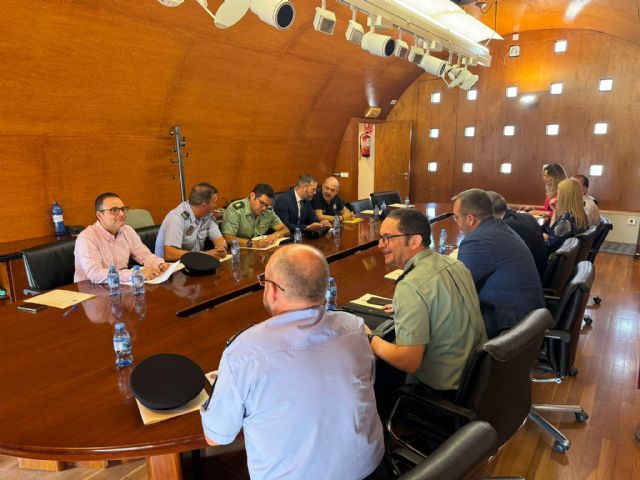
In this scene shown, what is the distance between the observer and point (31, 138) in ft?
12.7

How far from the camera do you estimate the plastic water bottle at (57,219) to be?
4094 millimetres

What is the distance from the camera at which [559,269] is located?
2.78 m

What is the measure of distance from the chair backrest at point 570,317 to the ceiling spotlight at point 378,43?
254 centimetres

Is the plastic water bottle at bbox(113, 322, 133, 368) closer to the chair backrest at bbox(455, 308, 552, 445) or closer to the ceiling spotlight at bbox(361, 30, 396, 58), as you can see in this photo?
the chair backrest at bbox(455, 308, 552, 445)

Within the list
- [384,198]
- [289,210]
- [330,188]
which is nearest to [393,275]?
[289,210]

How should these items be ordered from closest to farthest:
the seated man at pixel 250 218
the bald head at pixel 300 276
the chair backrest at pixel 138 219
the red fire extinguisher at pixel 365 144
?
the bald head at pixel 300 276, the seated man at pixel 250 218, the chair backrest at pixel 138 219, the red fire extinguisher at pixel 365 144

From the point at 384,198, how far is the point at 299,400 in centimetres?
528

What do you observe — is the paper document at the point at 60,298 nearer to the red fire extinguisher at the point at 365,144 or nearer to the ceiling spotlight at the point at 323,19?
the ceiling spotlight at the point at 323,19

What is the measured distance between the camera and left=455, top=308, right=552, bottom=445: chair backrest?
140cm

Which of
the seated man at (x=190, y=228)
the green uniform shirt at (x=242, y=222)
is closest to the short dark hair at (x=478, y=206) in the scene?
the seated man at (x=190, y=228)

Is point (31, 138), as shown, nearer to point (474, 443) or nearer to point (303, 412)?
point (303, 412)

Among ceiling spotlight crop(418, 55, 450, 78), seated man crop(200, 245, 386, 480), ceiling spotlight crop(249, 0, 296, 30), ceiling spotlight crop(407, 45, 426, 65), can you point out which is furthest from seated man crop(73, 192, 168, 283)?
ceiling spotlight crop(418, 55, 450, 78)

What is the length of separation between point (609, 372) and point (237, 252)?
2.71 metres

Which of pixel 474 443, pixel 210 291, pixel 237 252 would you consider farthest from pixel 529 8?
pixel 474 443
